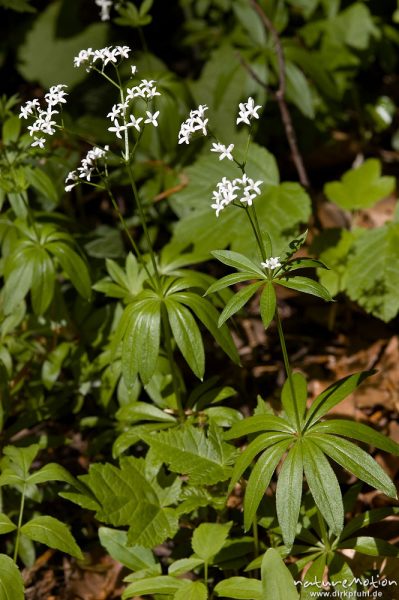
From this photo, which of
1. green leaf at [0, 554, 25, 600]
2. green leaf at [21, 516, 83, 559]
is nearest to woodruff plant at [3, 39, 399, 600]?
green leaf at [21, 516, 83, 559]

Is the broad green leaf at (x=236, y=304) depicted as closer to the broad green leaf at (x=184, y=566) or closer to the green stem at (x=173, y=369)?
the green stem at (x=173, y=369)

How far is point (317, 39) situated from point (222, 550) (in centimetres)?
406

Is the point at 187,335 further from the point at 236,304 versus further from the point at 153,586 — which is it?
the point at 153,586

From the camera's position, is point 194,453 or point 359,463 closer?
point 359,463

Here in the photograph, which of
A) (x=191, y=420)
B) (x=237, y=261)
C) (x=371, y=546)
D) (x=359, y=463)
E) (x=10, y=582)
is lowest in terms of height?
(x=371, y=546)

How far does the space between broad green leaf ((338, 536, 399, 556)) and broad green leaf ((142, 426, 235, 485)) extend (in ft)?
1.89

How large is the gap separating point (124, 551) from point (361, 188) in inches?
107

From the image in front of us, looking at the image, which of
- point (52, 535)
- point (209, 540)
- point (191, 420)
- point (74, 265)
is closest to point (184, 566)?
point (209, 540)

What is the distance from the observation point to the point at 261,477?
8.83ft

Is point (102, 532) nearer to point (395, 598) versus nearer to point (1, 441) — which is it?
point (1, 441)

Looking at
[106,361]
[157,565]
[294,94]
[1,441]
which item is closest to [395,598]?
[157,565]

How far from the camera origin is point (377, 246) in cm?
429

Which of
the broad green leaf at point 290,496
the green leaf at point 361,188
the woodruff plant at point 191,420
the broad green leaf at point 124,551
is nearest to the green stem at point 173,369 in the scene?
the woodruff plant at point 191,420

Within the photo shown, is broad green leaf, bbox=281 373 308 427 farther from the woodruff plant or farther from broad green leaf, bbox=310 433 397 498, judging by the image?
broad green leaf, bbox=310 433 397 498
